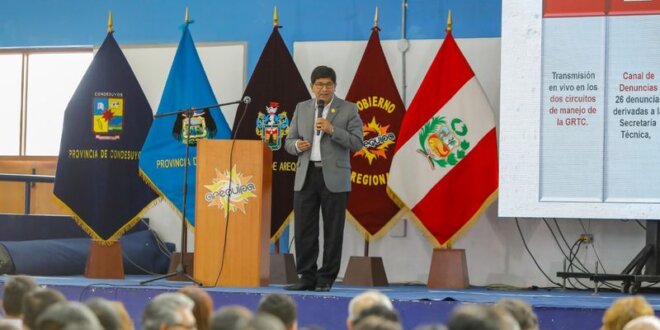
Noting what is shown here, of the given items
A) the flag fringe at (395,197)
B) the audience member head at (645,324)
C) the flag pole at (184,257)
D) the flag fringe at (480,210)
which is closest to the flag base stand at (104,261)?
the flag pole at (184,257)

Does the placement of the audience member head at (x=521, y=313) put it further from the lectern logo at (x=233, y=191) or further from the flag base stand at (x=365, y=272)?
the flag base stand at (x=365, y=272)

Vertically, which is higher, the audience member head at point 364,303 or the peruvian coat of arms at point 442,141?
the peruvian coat of arms at point 442,141

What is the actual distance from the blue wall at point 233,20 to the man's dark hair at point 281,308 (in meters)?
5.39

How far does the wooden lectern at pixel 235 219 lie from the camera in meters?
6.47

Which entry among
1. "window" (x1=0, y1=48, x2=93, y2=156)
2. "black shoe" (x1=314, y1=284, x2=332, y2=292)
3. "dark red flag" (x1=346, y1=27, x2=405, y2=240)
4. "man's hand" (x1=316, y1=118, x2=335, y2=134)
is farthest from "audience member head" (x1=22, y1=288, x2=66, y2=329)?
"window" (x1=0, y1=48, x2=93, y2=156)

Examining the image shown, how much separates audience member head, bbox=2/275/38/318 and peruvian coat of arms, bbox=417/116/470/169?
4.53 m

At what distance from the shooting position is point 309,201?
20.9ft

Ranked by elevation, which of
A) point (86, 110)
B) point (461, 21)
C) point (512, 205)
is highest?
point (461, 21)

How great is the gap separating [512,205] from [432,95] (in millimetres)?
1216

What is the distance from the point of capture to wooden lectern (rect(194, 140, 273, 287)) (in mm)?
6473

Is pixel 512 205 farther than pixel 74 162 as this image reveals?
No

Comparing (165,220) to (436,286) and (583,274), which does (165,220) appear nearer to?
(436,286)

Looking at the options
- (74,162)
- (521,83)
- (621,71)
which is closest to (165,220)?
(74,162)

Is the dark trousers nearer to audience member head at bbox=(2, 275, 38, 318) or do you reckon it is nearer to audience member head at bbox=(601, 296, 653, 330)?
audience member head at bbox=(2, 275, 38, 318)
